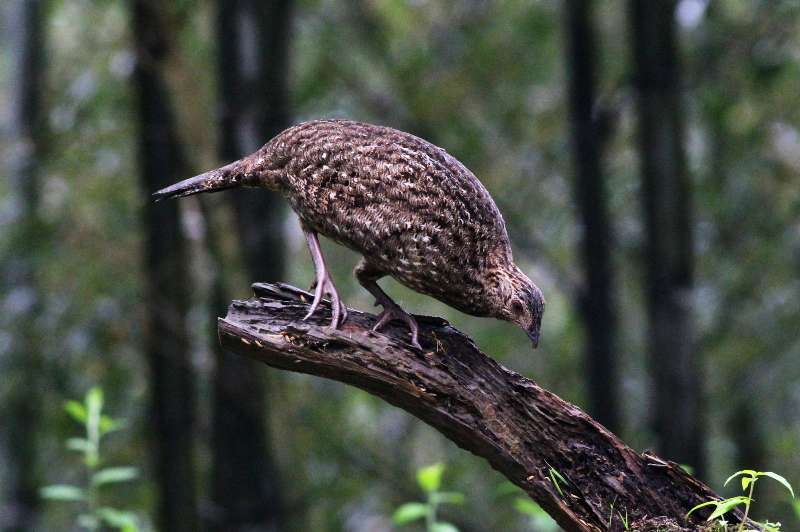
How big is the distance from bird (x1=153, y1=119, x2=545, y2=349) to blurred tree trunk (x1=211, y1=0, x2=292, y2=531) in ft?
8.91

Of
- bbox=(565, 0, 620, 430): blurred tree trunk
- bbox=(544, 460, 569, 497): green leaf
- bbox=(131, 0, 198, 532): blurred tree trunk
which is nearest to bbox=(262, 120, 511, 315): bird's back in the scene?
bbox=(544, 460, 569, 497): green leaf

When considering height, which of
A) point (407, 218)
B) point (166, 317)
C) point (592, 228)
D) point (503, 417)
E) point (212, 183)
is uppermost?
point (212, 183)

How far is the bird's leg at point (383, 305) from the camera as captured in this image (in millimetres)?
3209

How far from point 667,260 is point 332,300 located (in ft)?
11.8

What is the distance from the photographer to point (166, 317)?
22.7ft

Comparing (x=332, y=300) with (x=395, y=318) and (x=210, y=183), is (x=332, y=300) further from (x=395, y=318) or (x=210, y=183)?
(x=210, y=183)

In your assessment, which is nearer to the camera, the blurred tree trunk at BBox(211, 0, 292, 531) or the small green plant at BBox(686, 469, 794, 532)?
the small green plant at BBox(686, 469, 794, 532)

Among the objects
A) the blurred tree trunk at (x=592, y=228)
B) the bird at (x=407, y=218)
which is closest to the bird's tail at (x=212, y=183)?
the bird at (x=407, y=218)

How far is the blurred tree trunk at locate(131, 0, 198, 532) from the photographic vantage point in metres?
6.86

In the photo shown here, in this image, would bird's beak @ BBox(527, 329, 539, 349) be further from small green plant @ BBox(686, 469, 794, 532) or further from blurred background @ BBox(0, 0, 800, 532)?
blurred background @ BBox(0, 0, 800, 532)

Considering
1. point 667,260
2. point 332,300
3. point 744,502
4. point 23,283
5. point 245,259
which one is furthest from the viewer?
point 23,283

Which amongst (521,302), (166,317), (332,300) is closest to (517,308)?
(521,302)

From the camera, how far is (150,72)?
22.7 feet

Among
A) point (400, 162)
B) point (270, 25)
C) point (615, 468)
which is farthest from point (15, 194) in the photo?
point (615, 468)
